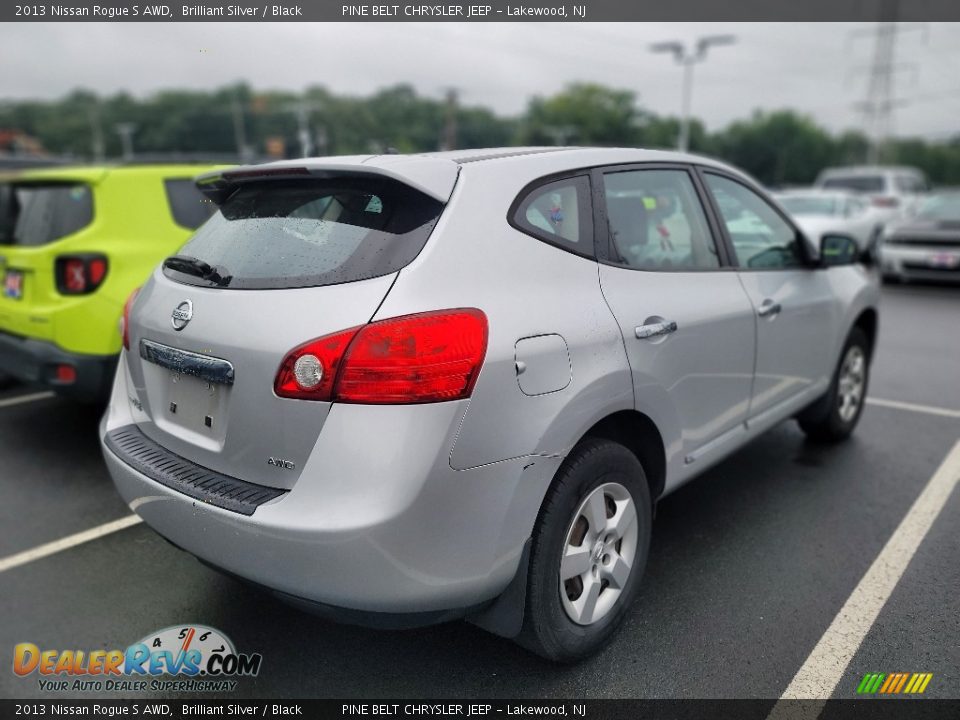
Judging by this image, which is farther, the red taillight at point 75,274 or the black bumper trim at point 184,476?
the red taillight at point 75,274

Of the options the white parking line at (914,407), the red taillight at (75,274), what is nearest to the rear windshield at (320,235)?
the red taillight at (75,274)

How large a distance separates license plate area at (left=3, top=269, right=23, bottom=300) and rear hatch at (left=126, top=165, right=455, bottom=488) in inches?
92.6

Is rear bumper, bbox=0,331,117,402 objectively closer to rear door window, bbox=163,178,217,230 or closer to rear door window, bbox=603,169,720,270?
rear door window, bbox=163,178,217,230

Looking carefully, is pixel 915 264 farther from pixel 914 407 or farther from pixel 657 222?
pixel 657 222

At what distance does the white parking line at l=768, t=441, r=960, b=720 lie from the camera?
2391 millimetres

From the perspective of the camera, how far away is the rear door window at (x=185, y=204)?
489cm

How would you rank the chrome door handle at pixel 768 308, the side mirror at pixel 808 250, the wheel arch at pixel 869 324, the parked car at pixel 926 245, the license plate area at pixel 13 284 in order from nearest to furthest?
the chrome door handle at pixel 768 308 → the side mirror at pixel 808 250 → the license plate area at pixel 13 284 → the wheel arch at pixel 869 324 → the parked car at pixel 926 245

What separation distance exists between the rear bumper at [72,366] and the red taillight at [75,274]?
0.34m

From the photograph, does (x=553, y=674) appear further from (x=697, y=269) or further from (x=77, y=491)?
(x=77, y=491)

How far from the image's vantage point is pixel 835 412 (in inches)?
176

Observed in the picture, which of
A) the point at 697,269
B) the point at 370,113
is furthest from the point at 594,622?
the point at 370,113

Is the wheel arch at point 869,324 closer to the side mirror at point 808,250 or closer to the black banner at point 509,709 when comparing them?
the side mirror at point 808,250

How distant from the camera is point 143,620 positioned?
9.02ft

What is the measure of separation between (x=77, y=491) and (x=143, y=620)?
1.48 meters
